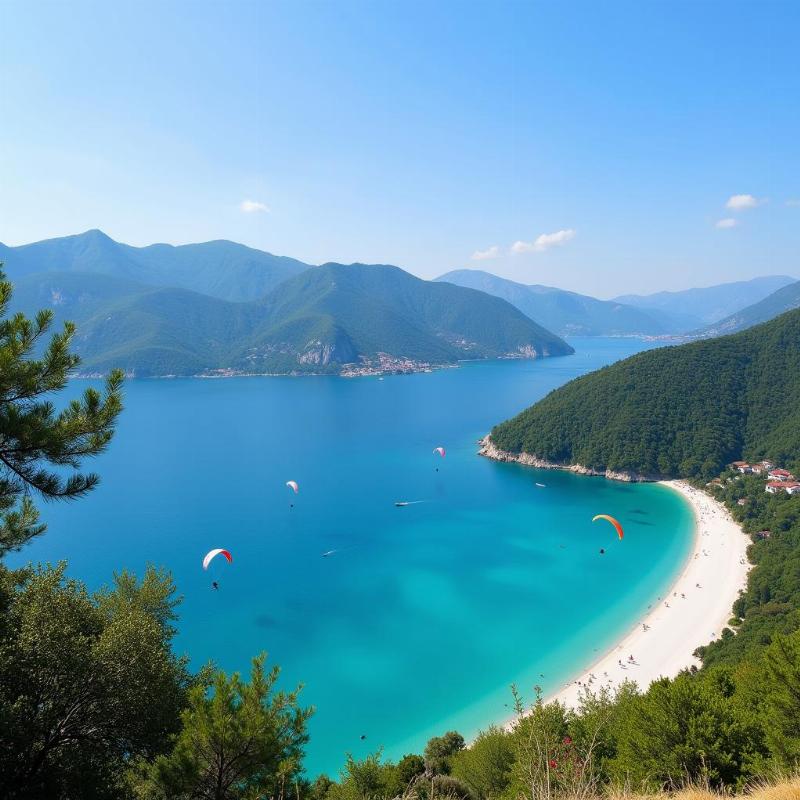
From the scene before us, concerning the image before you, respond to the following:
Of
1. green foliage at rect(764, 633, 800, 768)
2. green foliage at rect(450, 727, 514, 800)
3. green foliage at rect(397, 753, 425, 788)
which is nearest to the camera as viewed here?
green foliage at rect(764, 633, 800, 768)

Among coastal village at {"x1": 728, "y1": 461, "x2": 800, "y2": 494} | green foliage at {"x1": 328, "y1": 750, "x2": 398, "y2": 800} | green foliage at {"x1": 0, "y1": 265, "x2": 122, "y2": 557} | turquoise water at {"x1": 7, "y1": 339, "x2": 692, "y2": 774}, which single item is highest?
green foliage at {"x1": 0, "y1": 265, "x2": 122, "y2": 557}

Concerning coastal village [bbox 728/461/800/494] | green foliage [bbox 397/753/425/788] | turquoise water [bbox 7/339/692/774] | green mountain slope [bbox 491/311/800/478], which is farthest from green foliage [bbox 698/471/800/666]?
green foliage [bbox 397/753/425/788]

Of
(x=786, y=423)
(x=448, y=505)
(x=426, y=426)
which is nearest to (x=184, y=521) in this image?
(x=448, y=505)

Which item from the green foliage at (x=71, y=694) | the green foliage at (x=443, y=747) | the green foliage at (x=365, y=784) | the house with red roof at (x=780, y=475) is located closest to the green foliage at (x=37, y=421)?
the green foliage at (x=71, y=694)

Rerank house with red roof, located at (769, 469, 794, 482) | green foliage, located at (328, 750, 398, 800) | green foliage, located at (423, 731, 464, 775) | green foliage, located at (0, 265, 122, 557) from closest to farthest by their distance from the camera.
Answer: green foliage, located at (0, 265, 122, 557) → green foliage, located at (328, 750, 398, 800) → green foliage, located at (423, 731, 464, 775) → house with red roof, located at (769, 469, 794, 482)

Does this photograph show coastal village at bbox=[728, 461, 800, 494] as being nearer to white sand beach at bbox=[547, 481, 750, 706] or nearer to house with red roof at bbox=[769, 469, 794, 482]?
house with red roof at bbox=[769, 469, 794, 482]
